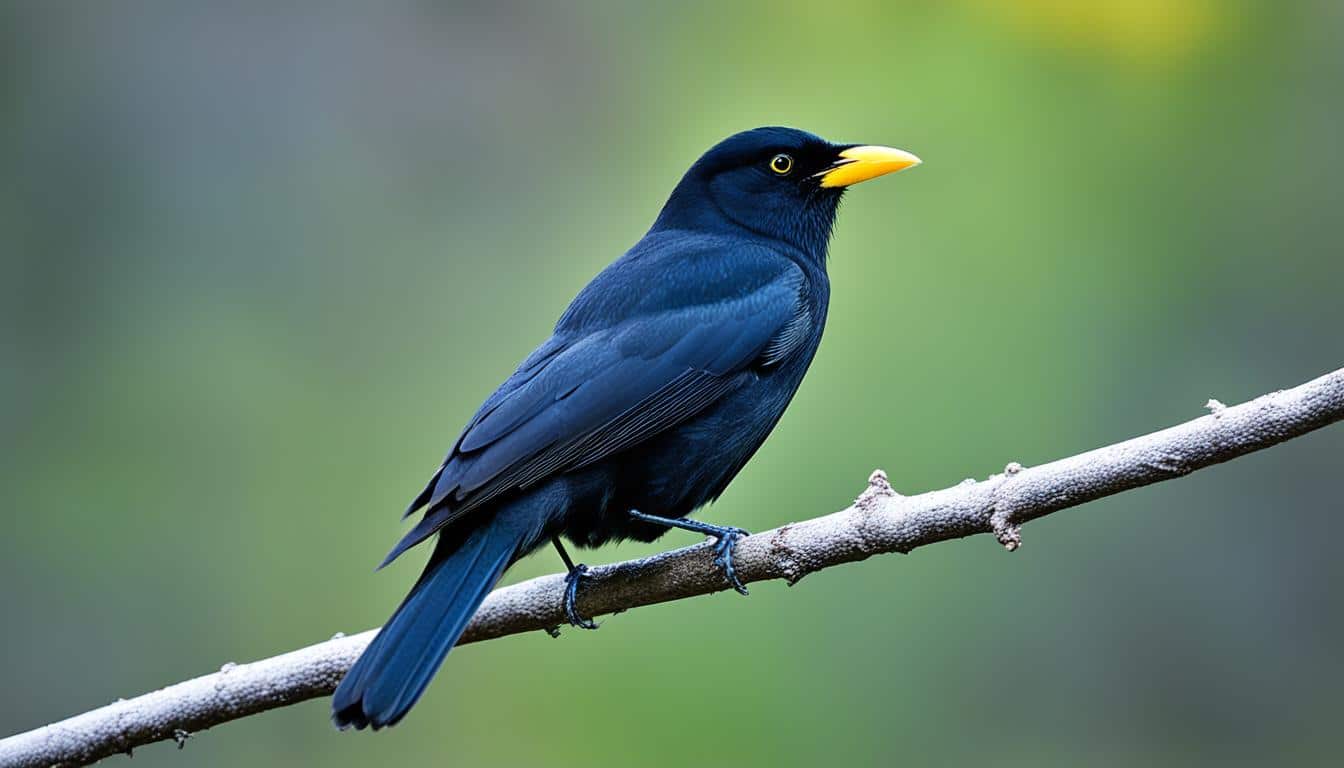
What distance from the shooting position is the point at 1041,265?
6.21 metres

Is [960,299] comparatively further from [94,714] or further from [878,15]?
[94,714]

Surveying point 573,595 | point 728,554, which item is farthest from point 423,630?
point 728,554

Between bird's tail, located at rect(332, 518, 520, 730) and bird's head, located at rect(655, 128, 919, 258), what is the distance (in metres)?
1.55

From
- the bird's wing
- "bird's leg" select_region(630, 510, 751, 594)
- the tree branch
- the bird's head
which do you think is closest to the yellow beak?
the bird's head

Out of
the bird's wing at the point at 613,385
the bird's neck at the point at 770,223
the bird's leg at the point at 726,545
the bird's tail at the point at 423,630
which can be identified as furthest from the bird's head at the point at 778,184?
the bird's tail at the point at 423,630

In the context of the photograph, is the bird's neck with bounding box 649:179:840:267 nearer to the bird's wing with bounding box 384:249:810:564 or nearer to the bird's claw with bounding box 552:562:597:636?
the bird's wing with bounding box 384:249:810:564

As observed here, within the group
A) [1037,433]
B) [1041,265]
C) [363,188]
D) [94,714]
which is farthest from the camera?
[363,188]

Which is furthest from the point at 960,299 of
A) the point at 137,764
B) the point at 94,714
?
the point at 137,764

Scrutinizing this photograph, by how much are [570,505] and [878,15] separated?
3810 millimetres

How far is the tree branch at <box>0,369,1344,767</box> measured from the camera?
9.95 ft

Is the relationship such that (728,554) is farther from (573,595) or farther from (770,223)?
(770,223)

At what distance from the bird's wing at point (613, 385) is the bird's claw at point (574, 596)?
0.30 meters

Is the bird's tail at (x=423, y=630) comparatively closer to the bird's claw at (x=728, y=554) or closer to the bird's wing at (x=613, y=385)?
the bird's wing at (x=613, y=385)

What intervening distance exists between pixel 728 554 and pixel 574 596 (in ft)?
1.62
